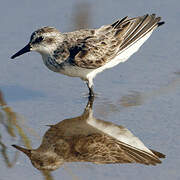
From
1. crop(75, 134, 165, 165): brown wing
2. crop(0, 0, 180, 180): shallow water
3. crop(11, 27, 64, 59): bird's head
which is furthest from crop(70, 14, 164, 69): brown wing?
crop(75, 134, 165, 165): brown wing

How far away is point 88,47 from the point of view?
10234 mm

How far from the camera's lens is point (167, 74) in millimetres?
10594

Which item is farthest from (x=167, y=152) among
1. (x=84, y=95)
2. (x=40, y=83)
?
(x=40, y=83)

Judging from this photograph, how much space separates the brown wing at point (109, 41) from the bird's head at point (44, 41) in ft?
1.34

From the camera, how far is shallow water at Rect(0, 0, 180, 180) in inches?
304

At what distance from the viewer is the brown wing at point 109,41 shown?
10.1 metres

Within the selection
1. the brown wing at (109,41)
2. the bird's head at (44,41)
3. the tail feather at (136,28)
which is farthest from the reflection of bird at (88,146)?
the tail feather at (136,28)

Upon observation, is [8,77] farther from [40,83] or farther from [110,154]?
[110,154]

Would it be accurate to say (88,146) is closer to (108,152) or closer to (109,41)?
(108,152)

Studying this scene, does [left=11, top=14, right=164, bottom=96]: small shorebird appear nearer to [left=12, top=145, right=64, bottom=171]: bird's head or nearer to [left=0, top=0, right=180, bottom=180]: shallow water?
[left=0, top=0, right=180, bottom=180]: shallow water

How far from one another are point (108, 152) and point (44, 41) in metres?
2.92

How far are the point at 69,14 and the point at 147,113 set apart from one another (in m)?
4.43

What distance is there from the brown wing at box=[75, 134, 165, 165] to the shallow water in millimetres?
188

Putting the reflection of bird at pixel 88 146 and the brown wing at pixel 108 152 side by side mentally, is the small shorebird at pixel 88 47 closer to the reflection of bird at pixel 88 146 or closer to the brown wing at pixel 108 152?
the reflection of bird at pixel 88 146
